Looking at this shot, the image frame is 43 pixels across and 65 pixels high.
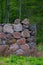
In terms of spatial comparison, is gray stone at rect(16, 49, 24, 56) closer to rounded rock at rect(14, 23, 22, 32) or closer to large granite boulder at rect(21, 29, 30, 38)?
large granite boulder at rect(21, 29, 30, 38)

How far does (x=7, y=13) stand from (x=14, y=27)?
18.5ft

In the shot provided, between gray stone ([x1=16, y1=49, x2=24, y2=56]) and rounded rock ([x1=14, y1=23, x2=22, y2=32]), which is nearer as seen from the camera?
gray stone ([x1=16, y1=49, x2=24, y2=56])

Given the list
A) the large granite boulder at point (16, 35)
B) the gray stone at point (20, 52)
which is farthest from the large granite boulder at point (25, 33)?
the gray stone at point (20, 52)

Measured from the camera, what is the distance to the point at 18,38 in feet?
34.3

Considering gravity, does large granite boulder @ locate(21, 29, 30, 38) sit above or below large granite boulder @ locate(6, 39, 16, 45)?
above

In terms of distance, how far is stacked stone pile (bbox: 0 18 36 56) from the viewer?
9.93 metres

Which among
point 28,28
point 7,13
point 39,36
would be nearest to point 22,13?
point 7,13

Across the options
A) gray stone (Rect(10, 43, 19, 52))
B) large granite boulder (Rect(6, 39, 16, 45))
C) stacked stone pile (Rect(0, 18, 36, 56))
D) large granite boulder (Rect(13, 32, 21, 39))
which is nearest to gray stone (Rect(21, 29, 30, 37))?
stacked stone pile (Rect(0, 18, 36, 56))

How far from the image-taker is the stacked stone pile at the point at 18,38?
9930mm

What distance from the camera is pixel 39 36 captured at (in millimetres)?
12164

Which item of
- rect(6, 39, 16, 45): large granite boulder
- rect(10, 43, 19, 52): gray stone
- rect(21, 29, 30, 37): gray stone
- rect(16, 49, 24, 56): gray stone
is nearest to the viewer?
rect(16, 49, 24, 56): gray stone

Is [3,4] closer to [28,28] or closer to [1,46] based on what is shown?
[28,28]

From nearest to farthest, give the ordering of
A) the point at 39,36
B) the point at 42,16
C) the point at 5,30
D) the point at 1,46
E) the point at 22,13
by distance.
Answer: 1. the point at 42,16
2. the point at 1,46
3. the point at 5,30
4. the point at 39,36
5. the point at 22,13

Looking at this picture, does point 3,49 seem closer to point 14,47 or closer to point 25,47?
point 14,47
